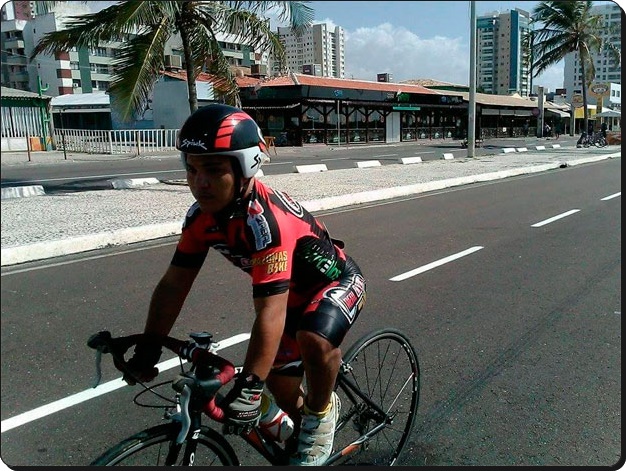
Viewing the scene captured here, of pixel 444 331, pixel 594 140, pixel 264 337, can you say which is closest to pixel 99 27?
pixel 444 331

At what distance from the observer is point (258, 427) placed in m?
2.27

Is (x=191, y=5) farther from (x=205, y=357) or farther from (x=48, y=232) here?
(x=205, y=357)

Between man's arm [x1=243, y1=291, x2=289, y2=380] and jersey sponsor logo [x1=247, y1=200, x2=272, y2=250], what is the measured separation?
17 centimetres

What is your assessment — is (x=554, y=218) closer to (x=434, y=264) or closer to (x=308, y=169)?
(x=434, y=264)

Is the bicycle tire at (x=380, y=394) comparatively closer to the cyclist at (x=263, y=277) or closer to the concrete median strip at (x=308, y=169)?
the cyclist at (x=263, y=277)

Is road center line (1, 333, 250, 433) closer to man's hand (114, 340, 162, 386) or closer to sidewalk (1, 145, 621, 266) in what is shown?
man's hand (114, 340, 162, 386)

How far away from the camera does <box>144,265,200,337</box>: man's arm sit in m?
2.22

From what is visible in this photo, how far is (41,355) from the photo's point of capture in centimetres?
374

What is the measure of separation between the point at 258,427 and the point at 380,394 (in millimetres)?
1093

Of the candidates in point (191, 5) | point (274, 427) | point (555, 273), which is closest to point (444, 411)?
point (274, 427)

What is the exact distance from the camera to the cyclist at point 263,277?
186 centimetres

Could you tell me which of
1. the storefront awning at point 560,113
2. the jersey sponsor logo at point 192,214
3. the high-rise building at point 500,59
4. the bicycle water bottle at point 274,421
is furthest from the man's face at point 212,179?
the storefront awning at point 560,113

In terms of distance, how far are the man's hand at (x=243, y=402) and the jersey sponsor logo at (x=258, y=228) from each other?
0.41 metres

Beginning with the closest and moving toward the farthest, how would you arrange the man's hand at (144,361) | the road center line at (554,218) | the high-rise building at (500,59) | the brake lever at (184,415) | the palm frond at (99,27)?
the brake lever at (184,415)
the man's hand at (144,361)
the road center line at (554,218)
the palm frond at (99,27)
the high-rise building at (500,59)
